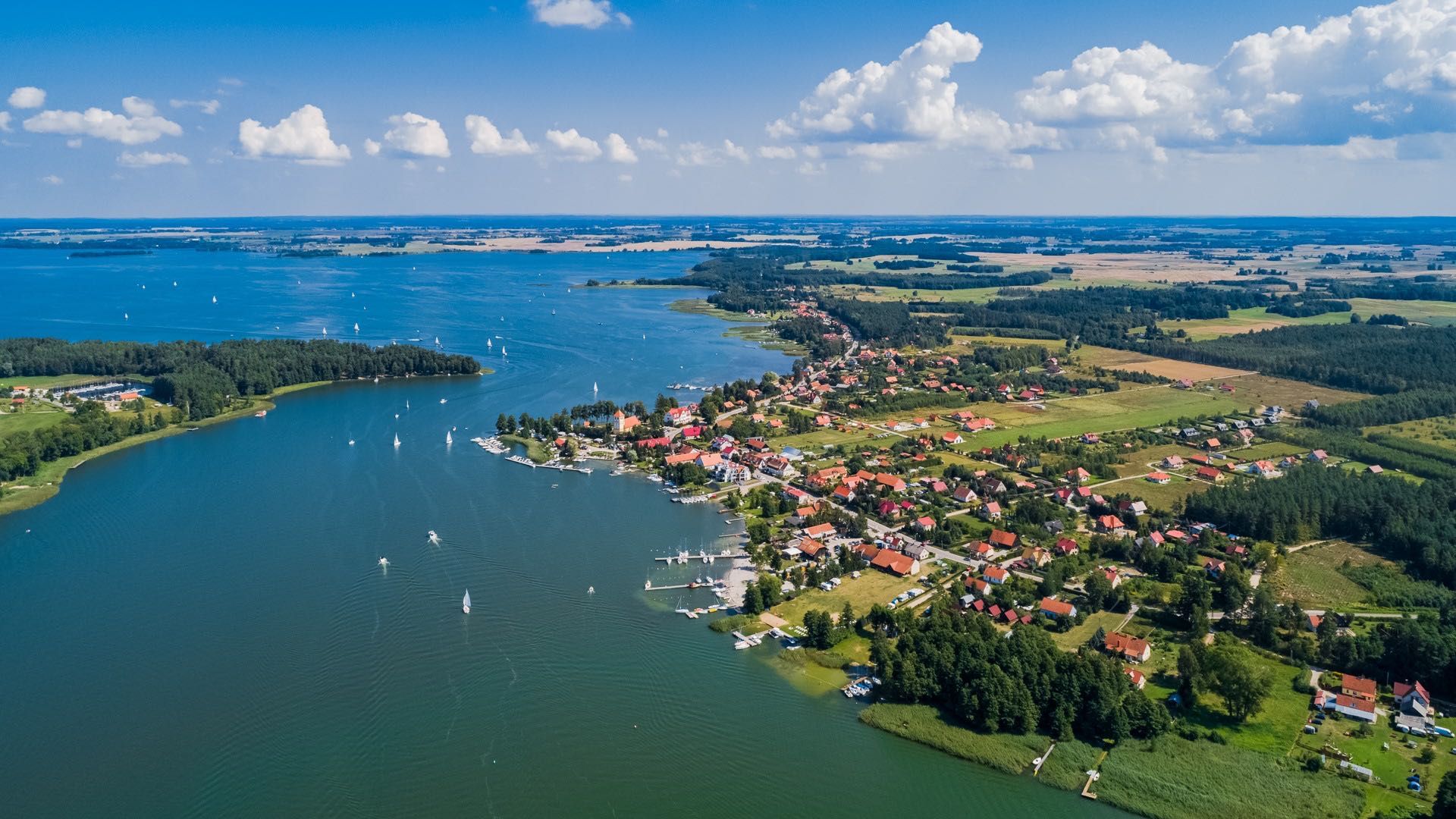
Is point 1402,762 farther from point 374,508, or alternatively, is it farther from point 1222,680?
point 374,508

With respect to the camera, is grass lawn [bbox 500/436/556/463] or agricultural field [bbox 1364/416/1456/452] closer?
grass lawn [bbox 500/436/556/463]

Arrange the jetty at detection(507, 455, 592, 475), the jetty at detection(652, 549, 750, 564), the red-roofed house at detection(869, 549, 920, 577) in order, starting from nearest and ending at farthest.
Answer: the red-roofed house at detection(869, 549, 920, 577) → the jetty at detection(652, 549, 750, 564) → the jetty at detection(507, 455, 592, 475)

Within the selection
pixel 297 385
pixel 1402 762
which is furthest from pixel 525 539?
pixel 297 385

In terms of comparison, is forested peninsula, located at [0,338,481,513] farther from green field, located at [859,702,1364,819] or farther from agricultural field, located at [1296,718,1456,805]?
agricultural field, located at [1296,718,1456,805]

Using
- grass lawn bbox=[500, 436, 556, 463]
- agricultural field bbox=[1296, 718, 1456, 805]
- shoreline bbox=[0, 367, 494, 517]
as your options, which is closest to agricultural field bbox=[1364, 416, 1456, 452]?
→ agricultural field bbox=[1296, 718, 1456, 805]

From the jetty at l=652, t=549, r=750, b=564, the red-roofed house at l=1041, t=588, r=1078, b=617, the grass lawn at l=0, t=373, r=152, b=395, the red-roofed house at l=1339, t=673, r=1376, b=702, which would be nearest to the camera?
the red-roofed house at l=1339, t=673, r=1376, b=702

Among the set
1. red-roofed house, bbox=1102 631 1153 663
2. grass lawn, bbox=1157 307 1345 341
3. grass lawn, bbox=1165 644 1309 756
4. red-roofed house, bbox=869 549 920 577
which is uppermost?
grass lawn, bbox=1157 307 1345 341

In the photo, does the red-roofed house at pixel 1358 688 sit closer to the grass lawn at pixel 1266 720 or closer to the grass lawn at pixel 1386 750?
the grass lawn at pixel 1386 750

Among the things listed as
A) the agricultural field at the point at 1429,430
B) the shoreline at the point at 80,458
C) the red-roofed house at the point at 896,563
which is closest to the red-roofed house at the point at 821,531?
the red-roofed house at the point at 896,563
